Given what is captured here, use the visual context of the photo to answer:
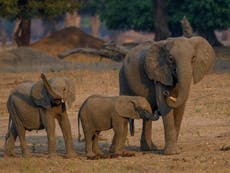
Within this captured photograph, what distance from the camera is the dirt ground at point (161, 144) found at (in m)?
15.2

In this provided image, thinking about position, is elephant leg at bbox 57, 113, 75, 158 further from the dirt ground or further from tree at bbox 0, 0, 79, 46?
tree at bbox 0, 0, 79, 46

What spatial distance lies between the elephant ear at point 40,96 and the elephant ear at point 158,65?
171cm

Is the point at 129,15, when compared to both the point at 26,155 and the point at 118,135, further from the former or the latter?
the point at 118,135

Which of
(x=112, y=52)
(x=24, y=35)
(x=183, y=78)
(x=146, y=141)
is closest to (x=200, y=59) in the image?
(x=183, y=78)

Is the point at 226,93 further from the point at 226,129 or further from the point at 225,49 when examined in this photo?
the point at 225,49

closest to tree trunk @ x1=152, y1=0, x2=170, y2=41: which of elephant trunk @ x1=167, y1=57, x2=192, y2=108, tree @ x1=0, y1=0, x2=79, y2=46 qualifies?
tree @ x1=0, y1=0, x2=79, y2=46

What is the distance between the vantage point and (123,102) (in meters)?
16.6

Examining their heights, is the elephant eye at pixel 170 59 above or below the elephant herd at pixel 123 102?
above

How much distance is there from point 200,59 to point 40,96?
8.31 ft

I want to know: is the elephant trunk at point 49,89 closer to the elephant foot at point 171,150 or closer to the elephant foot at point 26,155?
the elephant foot at point 26,155

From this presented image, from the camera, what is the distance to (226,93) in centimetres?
2677

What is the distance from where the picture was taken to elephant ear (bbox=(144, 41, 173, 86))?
16.6m

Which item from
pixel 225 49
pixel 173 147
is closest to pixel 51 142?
pixel 173 147

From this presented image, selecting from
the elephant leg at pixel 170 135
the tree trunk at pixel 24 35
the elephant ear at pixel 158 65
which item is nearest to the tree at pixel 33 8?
the tree trunk at pixel 24 35
